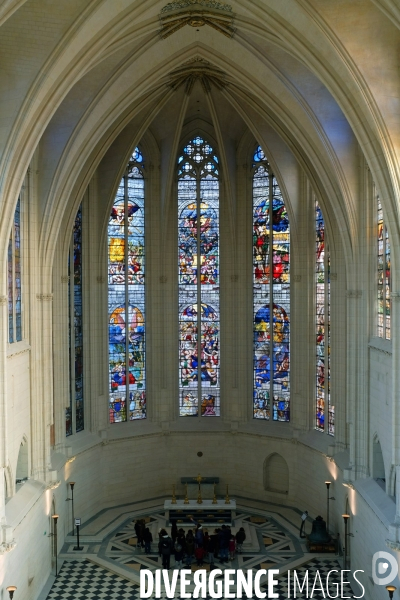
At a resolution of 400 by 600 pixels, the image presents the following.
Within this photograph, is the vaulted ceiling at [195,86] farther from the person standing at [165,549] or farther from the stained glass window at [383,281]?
the person standing at [165,549]

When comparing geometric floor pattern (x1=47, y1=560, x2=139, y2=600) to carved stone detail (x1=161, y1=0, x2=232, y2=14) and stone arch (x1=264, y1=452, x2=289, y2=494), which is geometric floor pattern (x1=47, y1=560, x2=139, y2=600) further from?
carved stone detail (x1=161, y1=0, x2=232, y2=14)

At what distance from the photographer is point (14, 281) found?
992 inches

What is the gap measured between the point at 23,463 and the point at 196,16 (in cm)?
1604

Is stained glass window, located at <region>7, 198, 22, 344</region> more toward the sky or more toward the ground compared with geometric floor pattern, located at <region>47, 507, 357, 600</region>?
more toward the sky

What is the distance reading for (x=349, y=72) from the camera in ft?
70.7

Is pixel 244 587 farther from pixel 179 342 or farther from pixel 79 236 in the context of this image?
pixel 79 236

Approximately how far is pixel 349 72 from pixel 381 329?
29.1 ft

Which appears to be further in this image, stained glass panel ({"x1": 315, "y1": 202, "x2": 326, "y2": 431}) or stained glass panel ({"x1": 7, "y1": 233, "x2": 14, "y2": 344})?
stained glass panel ({"x1": 315, "y1": 202, "x2": 326, "y2": 431})

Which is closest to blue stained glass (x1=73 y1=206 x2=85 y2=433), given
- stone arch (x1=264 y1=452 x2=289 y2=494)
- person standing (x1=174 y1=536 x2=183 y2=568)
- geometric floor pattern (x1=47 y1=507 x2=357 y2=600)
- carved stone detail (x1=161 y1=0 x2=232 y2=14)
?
geometric floor pattern (x1=47 y1=507 x2=357 y2=600)

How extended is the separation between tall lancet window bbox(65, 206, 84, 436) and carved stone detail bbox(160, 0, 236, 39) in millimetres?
10357

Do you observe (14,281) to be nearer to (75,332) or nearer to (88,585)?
(75,332)

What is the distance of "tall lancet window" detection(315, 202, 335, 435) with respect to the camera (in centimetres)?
3262

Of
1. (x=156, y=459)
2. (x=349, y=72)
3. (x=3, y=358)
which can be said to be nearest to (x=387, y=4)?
(x=349, y=72)

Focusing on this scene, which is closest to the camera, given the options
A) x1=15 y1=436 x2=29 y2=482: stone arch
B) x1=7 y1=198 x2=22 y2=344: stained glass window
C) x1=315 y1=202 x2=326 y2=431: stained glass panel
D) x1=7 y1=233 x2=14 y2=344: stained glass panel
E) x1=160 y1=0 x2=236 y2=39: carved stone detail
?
x1=7 y1=233 x2=14 y2=344: stained glass panel
